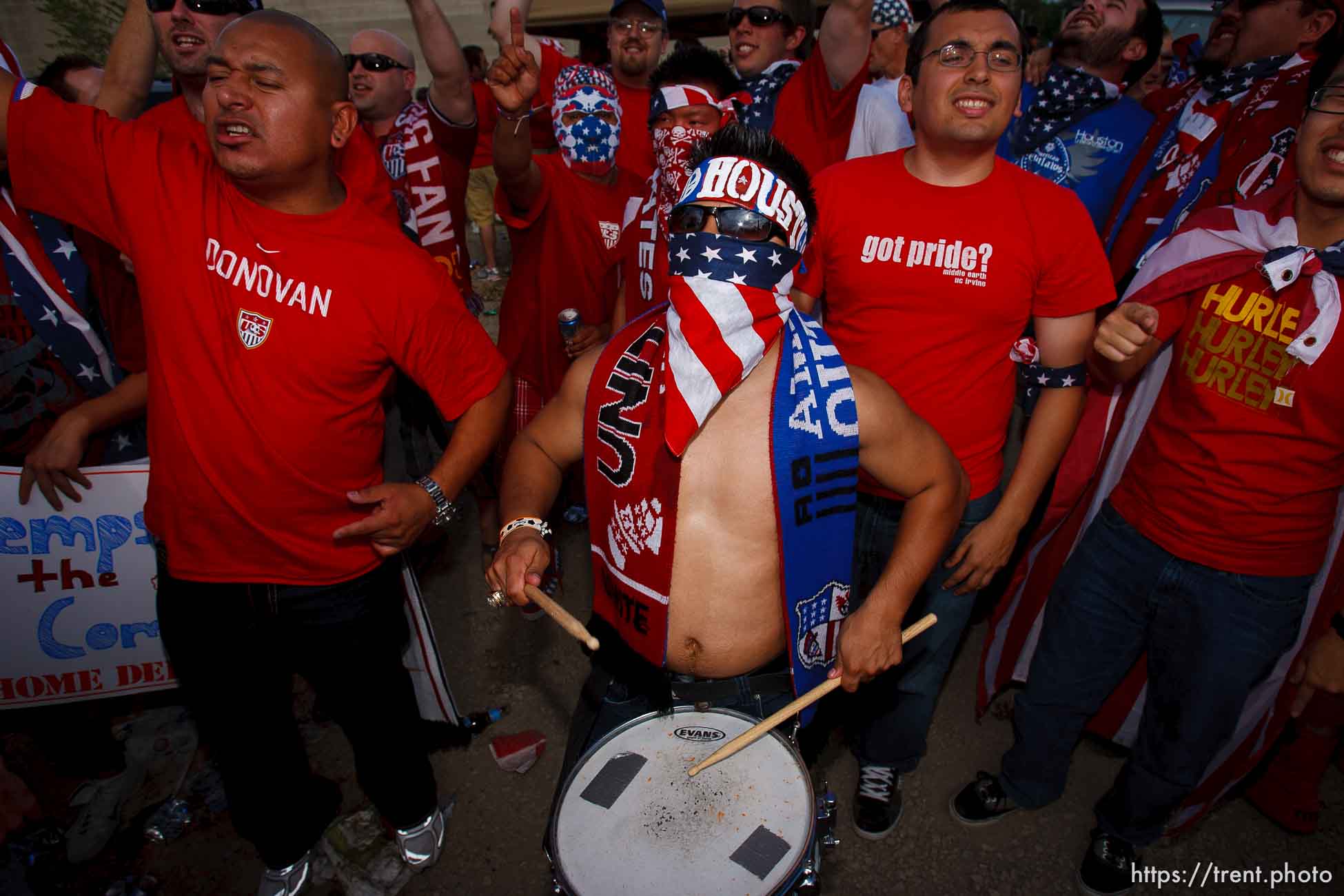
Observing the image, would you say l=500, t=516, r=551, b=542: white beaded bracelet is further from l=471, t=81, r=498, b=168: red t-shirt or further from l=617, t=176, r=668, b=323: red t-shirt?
l=471, t=81, r=498, b=168: red t-shirt

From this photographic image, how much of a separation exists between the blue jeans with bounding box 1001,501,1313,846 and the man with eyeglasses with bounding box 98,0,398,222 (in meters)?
2.95

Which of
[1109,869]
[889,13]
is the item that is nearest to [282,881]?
[1109,869]

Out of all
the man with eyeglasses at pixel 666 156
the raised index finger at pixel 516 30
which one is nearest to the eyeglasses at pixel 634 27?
the man with eyeglasses at pixel 666 156

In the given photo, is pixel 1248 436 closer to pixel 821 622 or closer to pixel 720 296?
pixel 821 622

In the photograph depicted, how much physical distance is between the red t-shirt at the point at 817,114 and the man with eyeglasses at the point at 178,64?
2.10 meters

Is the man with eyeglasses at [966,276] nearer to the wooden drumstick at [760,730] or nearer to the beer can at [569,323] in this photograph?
the wooden drumstick at [760,730]

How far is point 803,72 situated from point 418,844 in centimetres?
416

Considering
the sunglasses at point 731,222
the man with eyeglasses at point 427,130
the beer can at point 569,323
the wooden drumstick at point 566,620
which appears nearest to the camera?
the wooden drumstick at point 566,620

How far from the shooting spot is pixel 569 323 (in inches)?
157

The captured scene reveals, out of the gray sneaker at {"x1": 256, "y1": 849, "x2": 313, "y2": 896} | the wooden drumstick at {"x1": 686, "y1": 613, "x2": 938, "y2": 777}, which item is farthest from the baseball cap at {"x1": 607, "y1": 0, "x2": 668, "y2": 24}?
the gray sneaker at {"x1": 256, "y1": 849, "x2": 313, "y2": 896}

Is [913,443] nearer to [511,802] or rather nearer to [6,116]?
[511,802]

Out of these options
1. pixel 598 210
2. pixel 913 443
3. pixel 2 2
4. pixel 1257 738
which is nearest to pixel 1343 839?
pixel 1257 738

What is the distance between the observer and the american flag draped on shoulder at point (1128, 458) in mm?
2221

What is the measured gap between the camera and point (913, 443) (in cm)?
213
